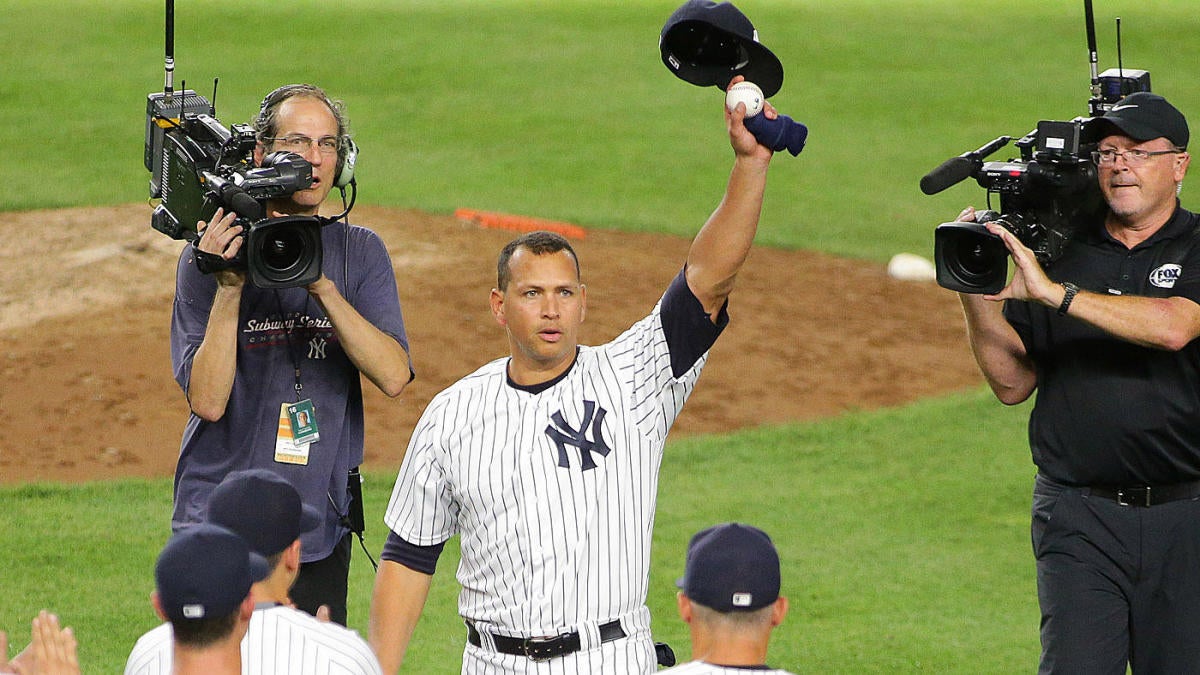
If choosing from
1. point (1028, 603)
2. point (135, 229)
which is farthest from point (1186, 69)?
point (1028, 603)

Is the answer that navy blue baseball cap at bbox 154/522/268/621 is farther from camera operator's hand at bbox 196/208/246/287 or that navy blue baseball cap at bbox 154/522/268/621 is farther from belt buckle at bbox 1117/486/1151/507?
belt buckle at bbox 1117/486/1151/507

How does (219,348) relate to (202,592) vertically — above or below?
above

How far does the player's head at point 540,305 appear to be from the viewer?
3.92m

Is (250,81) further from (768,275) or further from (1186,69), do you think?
(1186,69)

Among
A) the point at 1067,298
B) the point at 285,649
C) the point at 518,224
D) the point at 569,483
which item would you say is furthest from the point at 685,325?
the point at 518,224

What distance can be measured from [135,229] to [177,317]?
8980 mm

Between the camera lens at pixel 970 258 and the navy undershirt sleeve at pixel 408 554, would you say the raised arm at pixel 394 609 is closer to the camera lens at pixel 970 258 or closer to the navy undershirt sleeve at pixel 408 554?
the navy undershirt sleeve at pixel 408 554

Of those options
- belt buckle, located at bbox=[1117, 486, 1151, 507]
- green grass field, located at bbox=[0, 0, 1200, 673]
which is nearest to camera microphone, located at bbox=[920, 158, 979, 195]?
belt buckle, located at bbox=[1117, 486, 1151, 507]

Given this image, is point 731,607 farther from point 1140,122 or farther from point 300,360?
point 1140,122

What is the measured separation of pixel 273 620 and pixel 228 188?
4.59 ft

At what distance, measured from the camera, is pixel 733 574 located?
318 centimetres

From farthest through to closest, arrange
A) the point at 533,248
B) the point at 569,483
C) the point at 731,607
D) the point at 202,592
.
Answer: the point at 533,248
the point at 569,483
the point at 731,607
the point at 202,592

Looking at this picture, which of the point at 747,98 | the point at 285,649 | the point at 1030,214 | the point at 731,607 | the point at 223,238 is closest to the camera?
the point at 731,607

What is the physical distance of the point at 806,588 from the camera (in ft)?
23.8
